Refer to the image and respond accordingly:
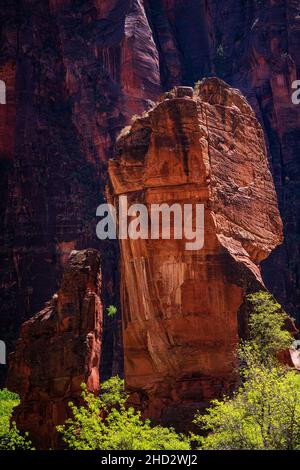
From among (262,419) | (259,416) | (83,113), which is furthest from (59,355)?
(83,113)

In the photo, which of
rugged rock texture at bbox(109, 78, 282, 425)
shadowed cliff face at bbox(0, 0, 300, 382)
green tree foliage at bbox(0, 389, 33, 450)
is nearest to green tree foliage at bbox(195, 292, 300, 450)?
rugged rock texture at bbox(109, 78, 282, 425)

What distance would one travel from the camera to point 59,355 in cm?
3484

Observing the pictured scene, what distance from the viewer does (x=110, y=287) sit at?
69625mm

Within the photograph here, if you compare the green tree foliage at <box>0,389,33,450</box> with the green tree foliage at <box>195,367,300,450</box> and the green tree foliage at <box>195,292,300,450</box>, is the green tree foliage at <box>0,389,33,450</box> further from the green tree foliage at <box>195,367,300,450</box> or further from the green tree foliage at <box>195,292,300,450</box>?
the green tree foliage at <box>195,367,300,450</box>

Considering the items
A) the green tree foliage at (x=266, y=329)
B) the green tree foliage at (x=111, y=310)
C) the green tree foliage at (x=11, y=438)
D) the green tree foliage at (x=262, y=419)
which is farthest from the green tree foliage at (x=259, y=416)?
the green tree foliage at (x=111, y=310)

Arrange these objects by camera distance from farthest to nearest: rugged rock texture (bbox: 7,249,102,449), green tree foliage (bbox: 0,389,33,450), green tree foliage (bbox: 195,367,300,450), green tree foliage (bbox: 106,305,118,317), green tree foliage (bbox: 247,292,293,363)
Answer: green tree foliage (bbox: 106,305,118,317) < rugged rock texture (bbox: 7,249,102,449) < green tree foliage (bbox: 247,292,293,363) < green tree foliage (bbox: 0,389,33,450) < green tree foliage (bbox: 195,367,300,450)

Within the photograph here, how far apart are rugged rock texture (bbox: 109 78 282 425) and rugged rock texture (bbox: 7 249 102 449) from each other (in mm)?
1721

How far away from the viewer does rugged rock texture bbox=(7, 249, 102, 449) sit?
3425cm

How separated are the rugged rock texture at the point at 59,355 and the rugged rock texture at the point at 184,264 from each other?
1.72 metres

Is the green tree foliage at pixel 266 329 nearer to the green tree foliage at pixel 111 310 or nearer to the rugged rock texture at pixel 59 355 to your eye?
the rugged rock texture at pixel 59 355

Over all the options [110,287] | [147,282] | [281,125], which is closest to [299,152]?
[281,125]

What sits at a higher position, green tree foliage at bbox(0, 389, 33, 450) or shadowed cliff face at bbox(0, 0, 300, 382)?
shadowed cliff face at bbox(0, 0, 300, 382)

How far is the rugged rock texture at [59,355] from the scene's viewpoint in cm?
3425

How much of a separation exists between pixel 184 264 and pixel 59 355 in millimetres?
6573
